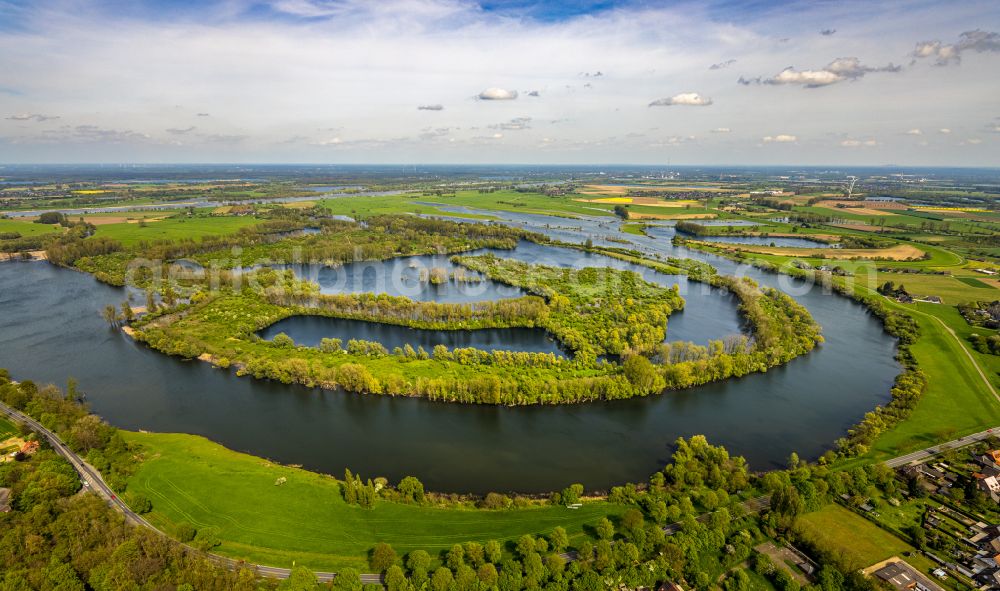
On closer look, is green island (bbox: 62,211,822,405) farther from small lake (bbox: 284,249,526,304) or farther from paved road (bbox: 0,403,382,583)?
paved road (bbox: 0,403,382,583)

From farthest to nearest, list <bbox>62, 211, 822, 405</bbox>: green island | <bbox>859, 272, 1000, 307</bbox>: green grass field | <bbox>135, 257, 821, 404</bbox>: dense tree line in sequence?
<bbox>859, 272, 1000, 307</bbox>: green grass field → <bbox>62, 211, 822, 405</bbox>: green island → <bbox>135, 257, 821, 404</bbox>: dense tree line

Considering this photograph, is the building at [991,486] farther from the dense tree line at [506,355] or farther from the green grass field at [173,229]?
the green grass field at [173,229]

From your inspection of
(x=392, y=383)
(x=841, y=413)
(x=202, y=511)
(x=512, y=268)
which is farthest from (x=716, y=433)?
(x=512, y=268)

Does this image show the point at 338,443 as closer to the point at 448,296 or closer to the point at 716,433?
the point at 716,433

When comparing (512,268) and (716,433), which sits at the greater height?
(512,268)

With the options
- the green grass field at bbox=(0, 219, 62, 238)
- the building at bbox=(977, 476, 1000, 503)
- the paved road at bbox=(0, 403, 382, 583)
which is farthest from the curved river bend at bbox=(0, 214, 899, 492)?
the green grass field at bbox=(0, 219, 62, 238)

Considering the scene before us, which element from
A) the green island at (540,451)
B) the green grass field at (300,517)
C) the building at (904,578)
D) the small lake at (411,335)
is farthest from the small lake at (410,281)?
the building at (904,578)
